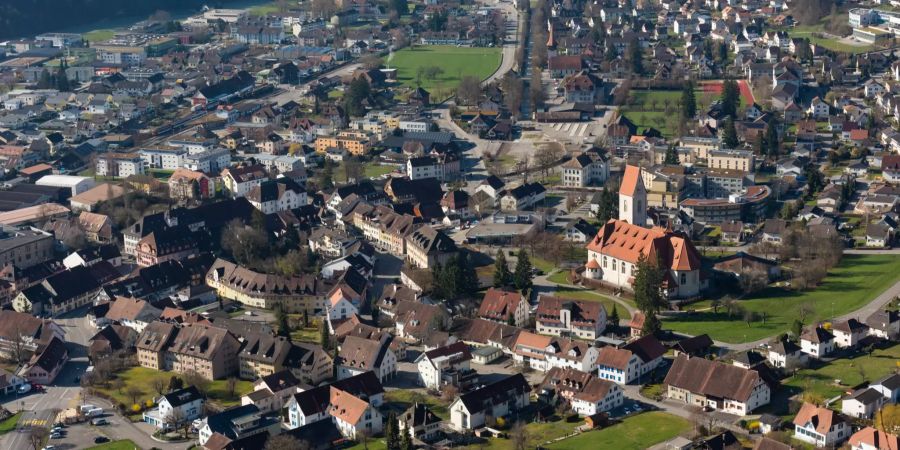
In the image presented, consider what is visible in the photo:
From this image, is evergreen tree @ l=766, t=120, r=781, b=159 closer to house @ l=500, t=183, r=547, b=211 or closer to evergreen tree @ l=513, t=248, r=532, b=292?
house @ l=500, t=183, r=547, b=211

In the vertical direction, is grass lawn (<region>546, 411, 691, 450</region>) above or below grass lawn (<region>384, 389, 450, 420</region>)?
above

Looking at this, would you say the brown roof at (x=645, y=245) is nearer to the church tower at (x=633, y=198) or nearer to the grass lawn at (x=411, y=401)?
the church tower at (x=633, y=198)

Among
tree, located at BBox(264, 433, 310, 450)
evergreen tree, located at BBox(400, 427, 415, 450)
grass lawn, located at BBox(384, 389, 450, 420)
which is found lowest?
grass lawn, located at BBox(384, 389, 450, 420)

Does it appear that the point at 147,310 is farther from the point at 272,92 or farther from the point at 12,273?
the point at 272,92

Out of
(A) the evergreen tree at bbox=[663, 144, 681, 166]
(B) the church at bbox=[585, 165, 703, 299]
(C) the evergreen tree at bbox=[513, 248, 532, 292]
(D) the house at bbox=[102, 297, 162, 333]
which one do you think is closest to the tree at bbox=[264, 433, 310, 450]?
(D) the house at bbox=[102, 297, 162, 333]

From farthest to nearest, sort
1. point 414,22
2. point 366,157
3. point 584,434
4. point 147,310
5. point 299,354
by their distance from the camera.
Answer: point 414,22, point 366,157, point 147,310, point 299,354, point 584,434

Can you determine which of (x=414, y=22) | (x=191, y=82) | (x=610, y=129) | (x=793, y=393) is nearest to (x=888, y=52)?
(x=610, y=129)
